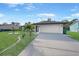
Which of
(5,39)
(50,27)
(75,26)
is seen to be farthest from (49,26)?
(5,39)

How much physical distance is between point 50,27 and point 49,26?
0.12 ft

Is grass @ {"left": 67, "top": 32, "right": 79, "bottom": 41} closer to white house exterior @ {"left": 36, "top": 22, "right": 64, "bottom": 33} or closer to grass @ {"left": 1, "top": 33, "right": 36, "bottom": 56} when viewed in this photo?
white house exterior @ {"left": 36, "top": 22, "right": 64, "bottom": 33}

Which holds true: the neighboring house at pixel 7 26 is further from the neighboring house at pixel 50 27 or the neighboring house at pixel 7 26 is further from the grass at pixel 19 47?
the neighboring house at pixel 50 27

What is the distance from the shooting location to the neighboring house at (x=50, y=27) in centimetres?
561

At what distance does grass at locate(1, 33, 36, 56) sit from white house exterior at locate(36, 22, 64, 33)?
0.35 metres

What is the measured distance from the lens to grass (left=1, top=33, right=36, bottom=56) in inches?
190

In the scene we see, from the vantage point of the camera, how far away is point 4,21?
5277 mm

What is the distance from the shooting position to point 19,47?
17.4 feet

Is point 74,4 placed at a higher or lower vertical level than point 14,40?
higher

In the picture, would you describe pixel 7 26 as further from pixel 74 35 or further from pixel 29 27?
pixel 74 35

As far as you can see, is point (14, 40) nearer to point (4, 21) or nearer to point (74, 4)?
point (4, 21)

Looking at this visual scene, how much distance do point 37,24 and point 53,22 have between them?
1.32 ft

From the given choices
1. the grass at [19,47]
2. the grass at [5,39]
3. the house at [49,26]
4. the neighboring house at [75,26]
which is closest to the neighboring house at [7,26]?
the grass at [5,39]

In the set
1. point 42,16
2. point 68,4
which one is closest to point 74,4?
point 68,4
